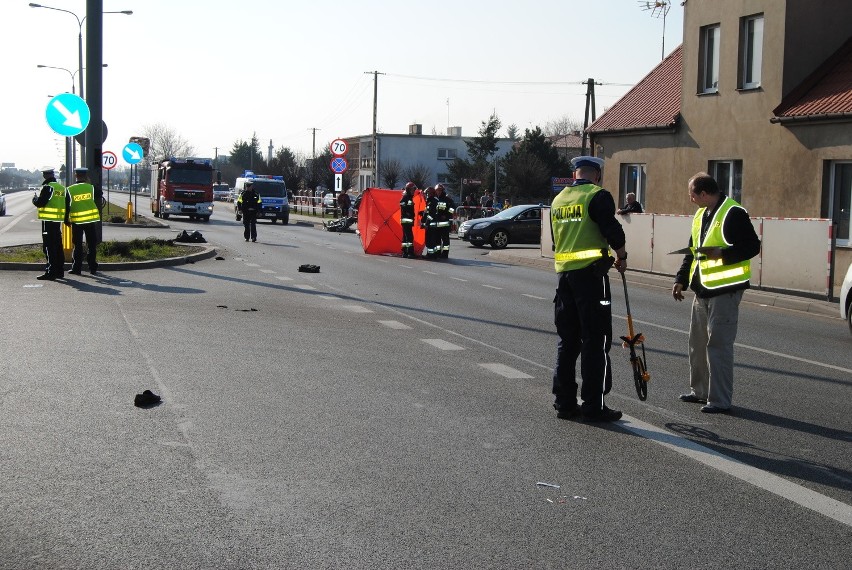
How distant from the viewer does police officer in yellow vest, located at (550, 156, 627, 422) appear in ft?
24.5

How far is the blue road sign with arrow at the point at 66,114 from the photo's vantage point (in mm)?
19172

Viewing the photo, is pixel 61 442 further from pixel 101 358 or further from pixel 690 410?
pixel 690 410

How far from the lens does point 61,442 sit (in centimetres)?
664

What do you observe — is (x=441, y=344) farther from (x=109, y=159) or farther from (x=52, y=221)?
(x=109, y=159)

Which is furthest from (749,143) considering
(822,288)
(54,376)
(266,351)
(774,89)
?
(54,376)

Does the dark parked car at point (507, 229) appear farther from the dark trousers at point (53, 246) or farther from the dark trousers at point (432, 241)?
the dark trousers at point (53, 246)

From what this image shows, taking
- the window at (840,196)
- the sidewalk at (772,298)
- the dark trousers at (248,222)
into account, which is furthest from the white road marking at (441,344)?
the dark trousers at (248,222)

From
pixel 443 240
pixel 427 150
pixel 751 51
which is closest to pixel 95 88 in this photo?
pixel 443 240

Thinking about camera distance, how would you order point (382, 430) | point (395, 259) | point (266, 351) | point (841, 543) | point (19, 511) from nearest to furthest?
1. point (841, 543)
2. point (19, 511)
3. point (382, 430)
4. point (266, 351)
5. point (395, 259)

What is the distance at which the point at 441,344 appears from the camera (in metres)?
11.4

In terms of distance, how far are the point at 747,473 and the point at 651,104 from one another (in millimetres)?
26081

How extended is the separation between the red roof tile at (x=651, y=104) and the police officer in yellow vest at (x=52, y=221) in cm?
1658

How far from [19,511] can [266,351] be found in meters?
5.45

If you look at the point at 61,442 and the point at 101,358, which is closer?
the point at 61,442
